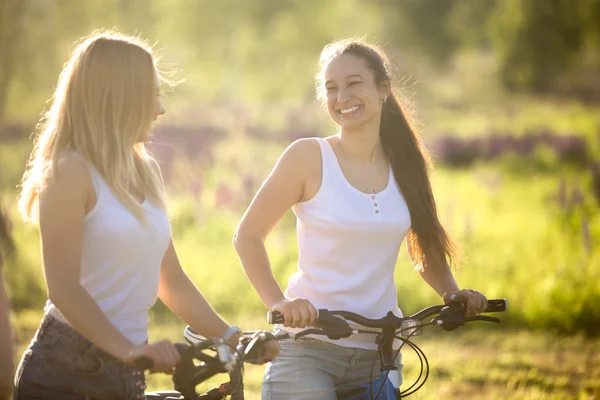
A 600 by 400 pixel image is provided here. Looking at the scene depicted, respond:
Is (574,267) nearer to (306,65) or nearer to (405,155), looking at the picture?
(405,155)

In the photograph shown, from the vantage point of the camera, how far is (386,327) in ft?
12.0

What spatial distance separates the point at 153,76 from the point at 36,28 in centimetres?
2015

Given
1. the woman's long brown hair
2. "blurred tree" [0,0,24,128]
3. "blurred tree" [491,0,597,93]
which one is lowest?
the woman's long brown hair

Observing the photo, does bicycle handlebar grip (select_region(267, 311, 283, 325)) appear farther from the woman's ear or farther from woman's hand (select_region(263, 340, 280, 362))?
the woman's ear

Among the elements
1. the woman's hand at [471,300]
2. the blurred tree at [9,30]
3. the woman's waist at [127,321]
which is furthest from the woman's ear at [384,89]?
the blurred tree at [9,30]

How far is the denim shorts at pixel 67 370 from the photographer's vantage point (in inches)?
115

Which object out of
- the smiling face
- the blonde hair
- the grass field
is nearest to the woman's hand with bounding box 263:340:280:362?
the blonde hair

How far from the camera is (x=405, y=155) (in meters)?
4.23

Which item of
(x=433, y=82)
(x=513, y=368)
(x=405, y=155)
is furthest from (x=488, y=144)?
(x=433, y=82)

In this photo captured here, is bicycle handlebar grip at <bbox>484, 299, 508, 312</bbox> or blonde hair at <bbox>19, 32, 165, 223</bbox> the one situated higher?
blonde hair at <bbox>19, 32, 165, 223</bbox>

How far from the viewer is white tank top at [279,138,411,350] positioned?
3771mm

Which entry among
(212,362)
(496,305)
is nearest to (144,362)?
(212,362)

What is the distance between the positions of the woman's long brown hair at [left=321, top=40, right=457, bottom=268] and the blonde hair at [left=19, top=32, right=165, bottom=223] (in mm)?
1186

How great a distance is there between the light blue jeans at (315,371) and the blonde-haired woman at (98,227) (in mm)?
780
